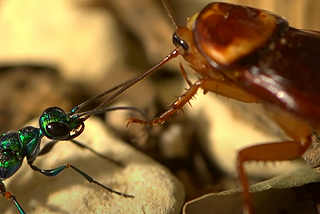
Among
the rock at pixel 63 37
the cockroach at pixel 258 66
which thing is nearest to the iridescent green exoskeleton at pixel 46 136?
the cockroach at pixel 258 66

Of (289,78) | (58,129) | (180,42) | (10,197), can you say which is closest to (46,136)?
(58,129)

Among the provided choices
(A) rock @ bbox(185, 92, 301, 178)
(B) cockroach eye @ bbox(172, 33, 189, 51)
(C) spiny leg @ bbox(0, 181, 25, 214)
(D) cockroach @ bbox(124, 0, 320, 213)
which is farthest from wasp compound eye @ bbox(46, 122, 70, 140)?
(A) rock @ bbox(185, 92, 301, 178)

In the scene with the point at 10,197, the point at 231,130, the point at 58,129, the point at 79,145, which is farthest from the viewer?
the point at 231,130

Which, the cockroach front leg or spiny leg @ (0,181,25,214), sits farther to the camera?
spiny leg @ (0,181,25,214)

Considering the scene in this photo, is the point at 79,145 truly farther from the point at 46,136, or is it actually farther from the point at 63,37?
the point at 63,37

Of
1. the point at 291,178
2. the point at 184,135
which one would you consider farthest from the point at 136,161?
the point at 291,178

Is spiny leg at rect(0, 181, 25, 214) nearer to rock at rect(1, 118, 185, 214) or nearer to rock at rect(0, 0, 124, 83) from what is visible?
rock at rect(1, 118, 185, 214)
